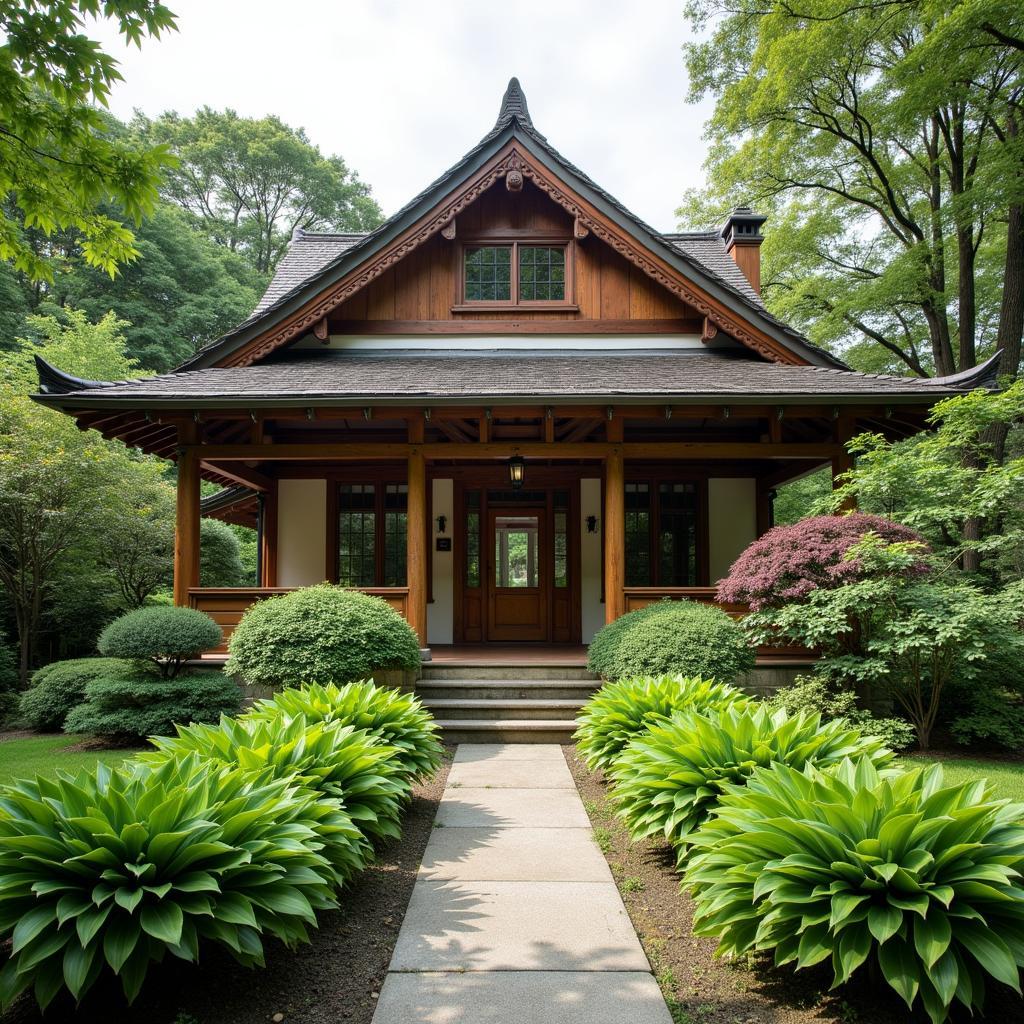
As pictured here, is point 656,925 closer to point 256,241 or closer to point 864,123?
point 864,123

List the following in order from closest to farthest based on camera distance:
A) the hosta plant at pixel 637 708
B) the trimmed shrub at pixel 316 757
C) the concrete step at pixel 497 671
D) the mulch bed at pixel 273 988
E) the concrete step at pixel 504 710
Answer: the mulch bed at pixel 273 988 < the trimmed shrub at pixel 316 757 < the hosta plant at pixel 637 708 < the concrete step at pixel 504 710 < the concrete step at pixel 497 671

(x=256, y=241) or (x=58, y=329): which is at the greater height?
(x=256, y=241)

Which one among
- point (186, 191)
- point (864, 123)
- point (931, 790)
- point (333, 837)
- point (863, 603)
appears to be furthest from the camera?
point (186, 191)

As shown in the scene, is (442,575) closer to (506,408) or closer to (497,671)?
(497,671)

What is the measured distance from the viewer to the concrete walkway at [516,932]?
2.68 m

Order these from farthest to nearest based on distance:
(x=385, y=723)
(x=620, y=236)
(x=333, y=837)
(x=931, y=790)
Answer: (x=620, y=236) < (x=385, y=723) < (x=333, y=837) < (x=931, y=790)

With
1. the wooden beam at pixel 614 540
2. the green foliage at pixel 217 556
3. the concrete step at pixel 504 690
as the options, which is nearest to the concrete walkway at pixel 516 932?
the concrete step at pixel 504 690

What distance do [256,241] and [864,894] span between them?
130ft

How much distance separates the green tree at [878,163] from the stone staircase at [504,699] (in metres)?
11.6

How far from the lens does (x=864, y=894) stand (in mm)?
2592

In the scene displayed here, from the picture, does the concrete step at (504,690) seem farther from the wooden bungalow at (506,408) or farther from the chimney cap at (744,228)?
the chimney cap at (744,228)

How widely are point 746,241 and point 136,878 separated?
43.6 ft

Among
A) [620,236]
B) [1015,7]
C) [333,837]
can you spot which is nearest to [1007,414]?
[620,236]

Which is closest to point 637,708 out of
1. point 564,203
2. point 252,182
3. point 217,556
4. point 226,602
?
point 226,602
